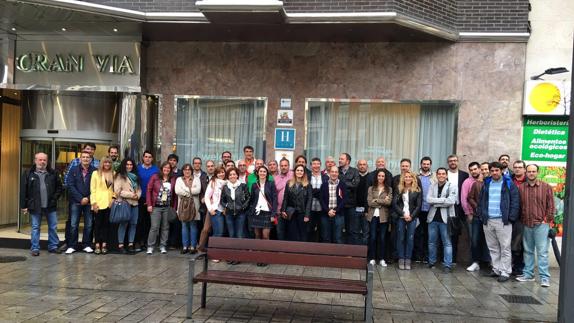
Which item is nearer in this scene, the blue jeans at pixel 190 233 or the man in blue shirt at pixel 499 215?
the man in blue shirt at pixel 499 215

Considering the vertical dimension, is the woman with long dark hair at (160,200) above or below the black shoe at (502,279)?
above

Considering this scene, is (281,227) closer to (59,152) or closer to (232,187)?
(232,187)

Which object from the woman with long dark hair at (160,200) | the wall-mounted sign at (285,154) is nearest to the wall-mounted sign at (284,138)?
the wall-mounted sign at (285,154)

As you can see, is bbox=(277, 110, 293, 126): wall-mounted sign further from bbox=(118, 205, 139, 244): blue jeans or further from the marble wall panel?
bbox=(118, 205, 139, 244): blue jeans

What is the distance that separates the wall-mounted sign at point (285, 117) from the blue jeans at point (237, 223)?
2.40m

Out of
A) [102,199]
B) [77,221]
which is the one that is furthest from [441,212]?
[77,221]

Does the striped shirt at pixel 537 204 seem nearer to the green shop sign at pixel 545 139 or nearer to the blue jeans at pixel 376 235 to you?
the green shop sign at pixel 545 139

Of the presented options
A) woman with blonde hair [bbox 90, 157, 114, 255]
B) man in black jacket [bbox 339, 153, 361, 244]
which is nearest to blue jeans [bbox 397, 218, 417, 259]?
man in black jacket [bbox 339, 153, 361, 244]

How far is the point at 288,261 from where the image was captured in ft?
18.5

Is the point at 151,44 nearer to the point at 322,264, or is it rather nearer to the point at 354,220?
the point at 354,220

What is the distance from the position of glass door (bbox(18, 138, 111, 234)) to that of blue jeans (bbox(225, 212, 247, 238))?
12.1 ft

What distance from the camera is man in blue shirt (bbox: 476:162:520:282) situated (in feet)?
25.9

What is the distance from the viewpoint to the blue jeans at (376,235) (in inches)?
343

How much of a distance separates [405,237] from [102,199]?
18.1 feet
